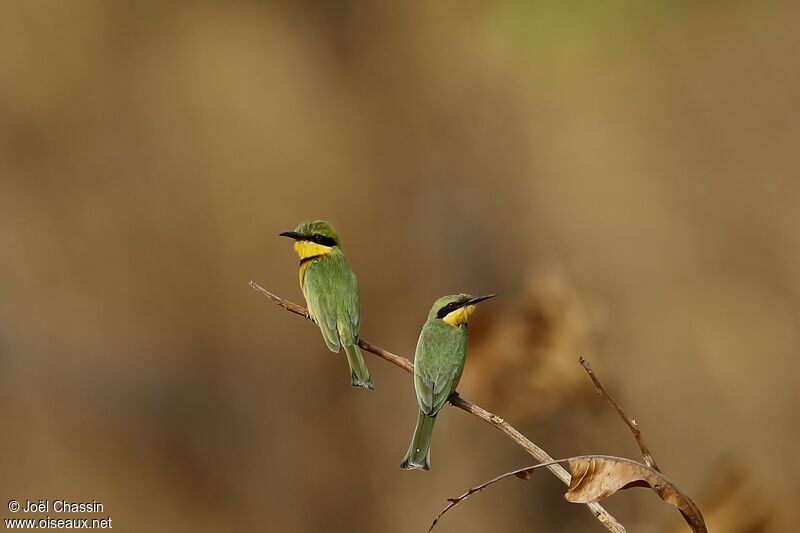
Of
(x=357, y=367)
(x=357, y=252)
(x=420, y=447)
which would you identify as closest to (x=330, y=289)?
(x=357, y=367)

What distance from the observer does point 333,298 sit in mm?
1264

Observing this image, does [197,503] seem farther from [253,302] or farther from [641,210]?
[641,210]

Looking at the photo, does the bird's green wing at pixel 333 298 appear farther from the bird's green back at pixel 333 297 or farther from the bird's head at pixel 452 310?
the bird's head at pixel 452 310

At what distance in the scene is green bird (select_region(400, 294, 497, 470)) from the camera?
3.54 feet

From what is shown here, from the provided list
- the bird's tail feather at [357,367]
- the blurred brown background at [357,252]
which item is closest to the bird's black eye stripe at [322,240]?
the bird's tail feather at [357,367]

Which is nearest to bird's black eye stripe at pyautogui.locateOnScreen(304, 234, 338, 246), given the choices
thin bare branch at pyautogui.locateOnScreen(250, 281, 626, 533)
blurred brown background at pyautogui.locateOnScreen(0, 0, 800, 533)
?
thin bare branch at pyautogui.locateOnScreen(250, 281, 626, 533)

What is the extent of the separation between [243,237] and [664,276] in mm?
2368

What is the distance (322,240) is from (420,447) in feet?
1.48

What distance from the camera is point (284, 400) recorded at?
4.59m

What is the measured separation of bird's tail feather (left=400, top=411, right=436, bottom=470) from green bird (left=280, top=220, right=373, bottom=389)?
3.7 inches

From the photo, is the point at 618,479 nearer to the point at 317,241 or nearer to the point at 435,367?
the point at 435,367

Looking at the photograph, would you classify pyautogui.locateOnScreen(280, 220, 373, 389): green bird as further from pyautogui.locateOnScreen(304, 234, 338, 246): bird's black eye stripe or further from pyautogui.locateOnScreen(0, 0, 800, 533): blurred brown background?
pyautogui.locateOnScreen(0, 0, 800, 533): blurred brown background

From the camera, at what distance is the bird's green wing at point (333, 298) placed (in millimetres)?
1202

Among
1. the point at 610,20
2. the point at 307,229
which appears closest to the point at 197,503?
the point at 307,229
